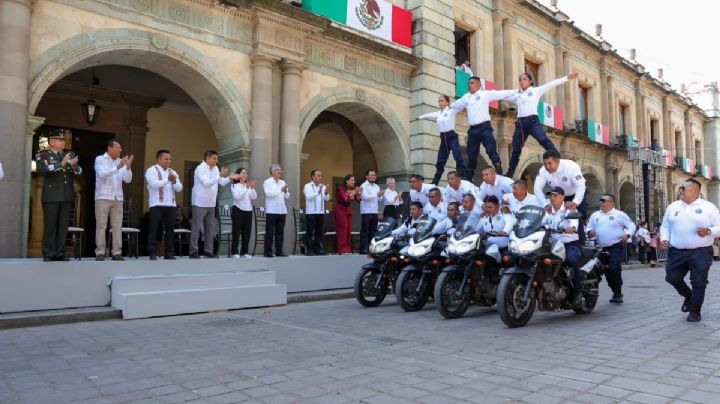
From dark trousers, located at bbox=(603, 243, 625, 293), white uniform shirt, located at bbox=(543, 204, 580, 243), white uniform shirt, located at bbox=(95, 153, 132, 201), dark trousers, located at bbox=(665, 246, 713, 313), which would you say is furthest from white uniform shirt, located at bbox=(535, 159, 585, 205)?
white uniform shirt, located at bbox=(95, 153, 132, 201)

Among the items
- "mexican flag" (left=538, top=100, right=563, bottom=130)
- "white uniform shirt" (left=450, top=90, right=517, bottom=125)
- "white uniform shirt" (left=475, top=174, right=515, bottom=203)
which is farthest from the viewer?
"mexican flag" (left=538, top=100, right=563, bottom=130)

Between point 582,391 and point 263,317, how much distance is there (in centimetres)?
488

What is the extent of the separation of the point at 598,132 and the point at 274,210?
752 inches

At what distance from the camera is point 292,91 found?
12500 millimetres

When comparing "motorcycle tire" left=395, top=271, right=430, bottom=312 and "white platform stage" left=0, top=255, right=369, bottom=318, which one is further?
"motorcycle tire" left=395, top=271, right=430, bottom=312

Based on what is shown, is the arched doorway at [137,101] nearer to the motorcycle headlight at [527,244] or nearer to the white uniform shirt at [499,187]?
the white uniform shirt at [499,187]

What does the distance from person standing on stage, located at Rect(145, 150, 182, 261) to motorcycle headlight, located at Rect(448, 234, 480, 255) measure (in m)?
4.22

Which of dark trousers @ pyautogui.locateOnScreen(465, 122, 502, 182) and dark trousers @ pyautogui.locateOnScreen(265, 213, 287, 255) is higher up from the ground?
dark trousers @ pyautogui.locateOnScreen(465, 122, 502, 182)

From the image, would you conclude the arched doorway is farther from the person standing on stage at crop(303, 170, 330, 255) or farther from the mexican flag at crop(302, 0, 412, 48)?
the mexican flag at crop(302, 0, 412, 48)

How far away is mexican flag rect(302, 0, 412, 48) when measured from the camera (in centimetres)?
1327

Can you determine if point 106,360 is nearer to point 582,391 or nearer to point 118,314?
point 118,314

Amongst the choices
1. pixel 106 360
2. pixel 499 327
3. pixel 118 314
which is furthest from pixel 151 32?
pixel 499 327

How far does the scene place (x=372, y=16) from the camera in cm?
1452

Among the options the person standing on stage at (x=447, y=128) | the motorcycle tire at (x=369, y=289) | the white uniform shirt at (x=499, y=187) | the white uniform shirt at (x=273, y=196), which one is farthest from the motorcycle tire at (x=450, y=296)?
the white uniform shirt at (x=273, y=196)
